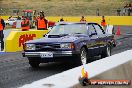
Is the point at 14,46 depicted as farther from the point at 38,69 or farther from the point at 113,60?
the point at 113,60

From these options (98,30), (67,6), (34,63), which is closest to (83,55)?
(34,63)

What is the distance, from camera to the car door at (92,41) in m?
12.5

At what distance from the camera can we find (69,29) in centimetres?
1265

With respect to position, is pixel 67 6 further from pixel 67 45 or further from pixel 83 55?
pixel 67 45

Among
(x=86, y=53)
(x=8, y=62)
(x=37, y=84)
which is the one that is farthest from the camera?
(x=8, y=62)

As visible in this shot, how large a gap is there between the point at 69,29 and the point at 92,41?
0.80 metres

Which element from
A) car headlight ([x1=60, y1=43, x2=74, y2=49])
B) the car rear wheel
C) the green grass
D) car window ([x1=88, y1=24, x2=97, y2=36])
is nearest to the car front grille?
car headlight ([x1=60, y1=43, x2=74, y2=49])

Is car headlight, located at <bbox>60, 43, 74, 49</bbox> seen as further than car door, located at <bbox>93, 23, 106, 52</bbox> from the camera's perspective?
No

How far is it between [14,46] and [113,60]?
41.7 feet

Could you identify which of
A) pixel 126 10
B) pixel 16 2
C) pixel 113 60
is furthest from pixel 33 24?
pixel 113 60

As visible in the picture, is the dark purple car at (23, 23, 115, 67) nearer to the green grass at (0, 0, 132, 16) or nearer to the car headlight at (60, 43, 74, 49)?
the car headlight at (60, 43, 74, 49)

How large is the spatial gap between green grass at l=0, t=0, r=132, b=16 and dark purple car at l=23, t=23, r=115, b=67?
163ft

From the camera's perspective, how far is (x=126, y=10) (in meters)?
58.0

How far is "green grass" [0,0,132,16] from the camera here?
64750mm
